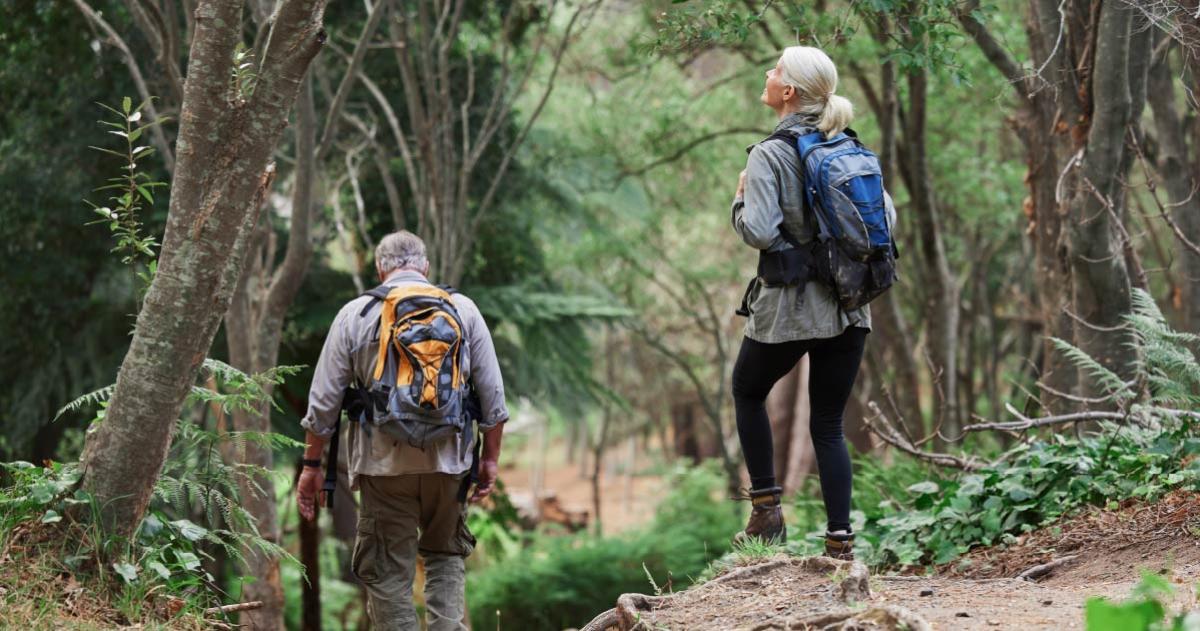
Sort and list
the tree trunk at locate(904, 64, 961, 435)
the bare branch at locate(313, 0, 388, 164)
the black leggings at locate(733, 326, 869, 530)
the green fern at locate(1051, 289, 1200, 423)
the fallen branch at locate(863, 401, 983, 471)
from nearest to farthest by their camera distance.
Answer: the black leggings at locate(733, 326, 869, 530), the green fern at locate(1051, 289, 1200, 423), the fallen branch at locate(863, 401, 983, 471), the bare branch at locate(313, 0, 388, 164), the tree trunk at locate(904, 64, 961, 435)

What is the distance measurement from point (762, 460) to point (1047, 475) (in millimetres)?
1938

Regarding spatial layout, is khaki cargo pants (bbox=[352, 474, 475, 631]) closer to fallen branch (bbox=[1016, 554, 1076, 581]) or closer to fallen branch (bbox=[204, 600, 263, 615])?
fallen branch (bbox=[204, 600, 263, 615])

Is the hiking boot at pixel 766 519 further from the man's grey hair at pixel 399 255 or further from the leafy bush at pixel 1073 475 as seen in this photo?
the man's grey hair at pixel 399 255

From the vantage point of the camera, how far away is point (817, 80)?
4.69m

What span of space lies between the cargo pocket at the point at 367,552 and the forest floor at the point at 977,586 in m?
1.21

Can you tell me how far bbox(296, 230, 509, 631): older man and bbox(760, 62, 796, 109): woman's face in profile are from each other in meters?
1.53

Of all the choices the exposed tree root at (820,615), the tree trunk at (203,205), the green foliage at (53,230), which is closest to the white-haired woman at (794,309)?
the exposed tree root at (820,615)

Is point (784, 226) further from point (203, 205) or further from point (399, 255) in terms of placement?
point (203, 205)

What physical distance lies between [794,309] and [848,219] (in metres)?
0.41

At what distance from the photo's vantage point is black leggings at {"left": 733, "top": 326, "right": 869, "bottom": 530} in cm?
479

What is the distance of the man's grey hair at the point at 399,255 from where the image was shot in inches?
201

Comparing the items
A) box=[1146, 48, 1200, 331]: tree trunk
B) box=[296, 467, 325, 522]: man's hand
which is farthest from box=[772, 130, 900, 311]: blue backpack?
box=[1146, 48, 1200, 331]: tree trunk

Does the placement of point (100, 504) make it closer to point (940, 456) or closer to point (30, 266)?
point (940, 456)

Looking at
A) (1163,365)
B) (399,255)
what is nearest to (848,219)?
(399,255)
